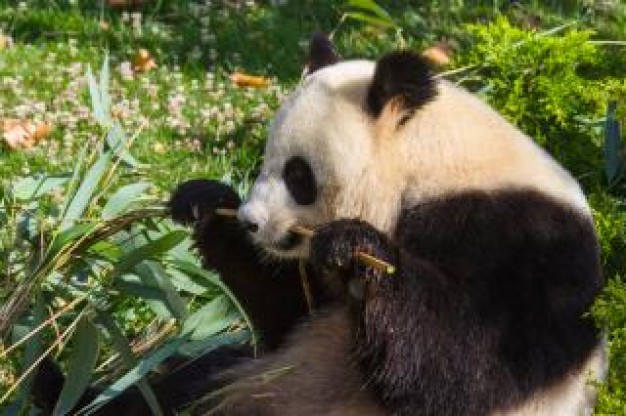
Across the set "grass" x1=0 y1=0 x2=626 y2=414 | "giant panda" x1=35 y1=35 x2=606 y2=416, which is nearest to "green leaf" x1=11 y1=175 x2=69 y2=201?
"grass" x1=0 y1=0 x2=626 y2=414

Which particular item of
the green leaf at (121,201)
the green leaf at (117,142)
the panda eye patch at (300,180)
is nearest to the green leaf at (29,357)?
the green leaf at (121,201)

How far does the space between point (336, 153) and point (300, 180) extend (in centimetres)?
13

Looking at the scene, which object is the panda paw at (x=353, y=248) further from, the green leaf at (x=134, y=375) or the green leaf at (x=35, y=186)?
the green leaf at (x=35, y=186)

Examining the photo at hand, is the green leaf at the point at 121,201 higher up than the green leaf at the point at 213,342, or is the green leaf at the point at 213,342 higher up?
the green leaf at the point at 121,201

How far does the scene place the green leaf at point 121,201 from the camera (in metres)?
4.55

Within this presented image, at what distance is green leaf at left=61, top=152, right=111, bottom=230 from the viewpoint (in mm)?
4500

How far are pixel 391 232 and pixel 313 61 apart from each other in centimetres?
66

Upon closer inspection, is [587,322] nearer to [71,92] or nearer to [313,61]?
[313,61]

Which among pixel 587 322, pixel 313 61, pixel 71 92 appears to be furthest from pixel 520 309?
pixel 71 92

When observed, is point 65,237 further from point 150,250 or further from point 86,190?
point 86,190

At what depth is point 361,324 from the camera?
355cm

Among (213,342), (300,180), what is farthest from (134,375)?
(300,180)

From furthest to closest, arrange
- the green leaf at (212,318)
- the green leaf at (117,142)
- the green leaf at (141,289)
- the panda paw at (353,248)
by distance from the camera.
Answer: the green leaf at (117,142) → the green leaf at (212,318) → the green leaf at (141,289) → the panda paw at (353,248)

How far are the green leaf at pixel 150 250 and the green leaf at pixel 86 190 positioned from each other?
1.15 ft
